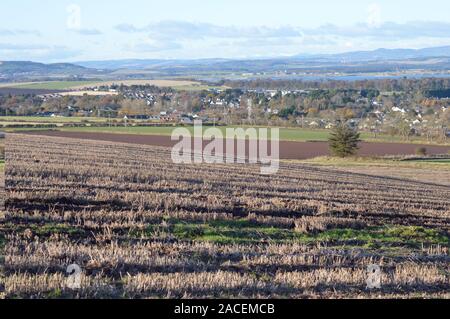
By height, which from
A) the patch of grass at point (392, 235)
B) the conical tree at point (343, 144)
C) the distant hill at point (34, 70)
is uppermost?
the distant hill at point (34, 70)

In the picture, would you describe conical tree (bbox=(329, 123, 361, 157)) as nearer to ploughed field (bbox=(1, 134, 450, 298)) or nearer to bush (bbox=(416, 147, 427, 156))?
bush (bbox=(416, 147, 427, 156))

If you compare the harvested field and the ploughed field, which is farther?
the harvested field

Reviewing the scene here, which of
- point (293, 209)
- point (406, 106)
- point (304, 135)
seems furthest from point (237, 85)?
point (293, 209)

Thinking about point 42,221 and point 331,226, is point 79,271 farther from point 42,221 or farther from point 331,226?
point 331,226

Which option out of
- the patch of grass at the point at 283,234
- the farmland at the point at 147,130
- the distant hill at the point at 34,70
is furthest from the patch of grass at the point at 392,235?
the farmland at the point at 147,130

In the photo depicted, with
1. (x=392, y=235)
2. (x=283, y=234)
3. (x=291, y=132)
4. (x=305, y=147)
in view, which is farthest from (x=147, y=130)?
(x=283, y=234)

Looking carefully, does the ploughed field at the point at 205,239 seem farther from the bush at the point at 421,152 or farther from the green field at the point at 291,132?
the green field at the point at 291,132

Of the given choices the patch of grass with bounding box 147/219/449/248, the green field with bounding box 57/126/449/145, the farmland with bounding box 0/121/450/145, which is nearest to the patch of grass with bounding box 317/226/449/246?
the patch of grass with bounding box 147/219/449/248

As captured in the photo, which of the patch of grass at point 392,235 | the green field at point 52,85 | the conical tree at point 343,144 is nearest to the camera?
the patch of grass at point 392,235

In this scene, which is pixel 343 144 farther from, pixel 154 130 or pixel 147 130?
pixel 147 130
